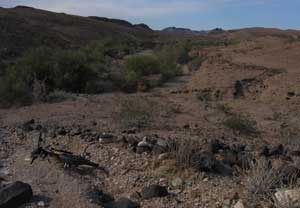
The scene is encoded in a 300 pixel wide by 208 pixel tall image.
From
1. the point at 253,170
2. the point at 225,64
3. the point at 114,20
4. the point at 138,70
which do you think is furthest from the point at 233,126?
the point at 114,20

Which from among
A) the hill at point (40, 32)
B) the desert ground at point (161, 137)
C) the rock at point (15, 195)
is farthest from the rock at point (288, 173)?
the hill at point (40, 32)

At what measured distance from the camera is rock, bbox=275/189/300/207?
6.72m

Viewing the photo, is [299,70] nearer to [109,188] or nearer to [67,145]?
[67,145]

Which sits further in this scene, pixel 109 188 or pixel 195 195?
pixel 109 188

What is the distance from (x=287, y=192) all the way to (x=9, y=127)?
307 inches

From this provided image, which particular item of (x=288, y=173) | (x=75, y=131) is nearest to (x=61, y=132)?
(x=75, y=131)

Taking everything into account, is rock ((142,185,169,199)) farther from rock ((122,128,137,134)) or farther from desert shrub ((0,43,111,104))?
desert shrub ((0,43,111,104))

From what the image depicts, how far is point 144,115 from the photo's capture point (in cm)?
1502

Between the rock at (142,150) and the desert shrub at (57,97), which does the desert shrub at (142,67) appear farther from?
the rock at (142,150)

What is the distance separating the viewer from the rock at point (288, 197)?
6.72 meters

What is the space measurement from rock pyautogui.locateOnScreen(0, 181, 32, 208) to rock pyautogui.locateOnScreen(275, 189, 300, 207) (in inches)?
126

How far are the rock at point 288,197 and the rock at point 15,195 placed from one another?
321cm

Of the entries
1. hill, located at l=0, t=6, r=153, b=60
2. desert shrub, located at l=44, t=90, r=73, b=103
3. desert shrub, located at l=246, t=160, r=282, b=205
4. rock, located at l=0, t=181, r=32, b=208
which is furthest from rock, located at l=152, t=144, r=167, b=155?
hill, located at l=0, t=6, r=153, b=60

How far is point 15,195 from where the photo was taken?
7578mm
